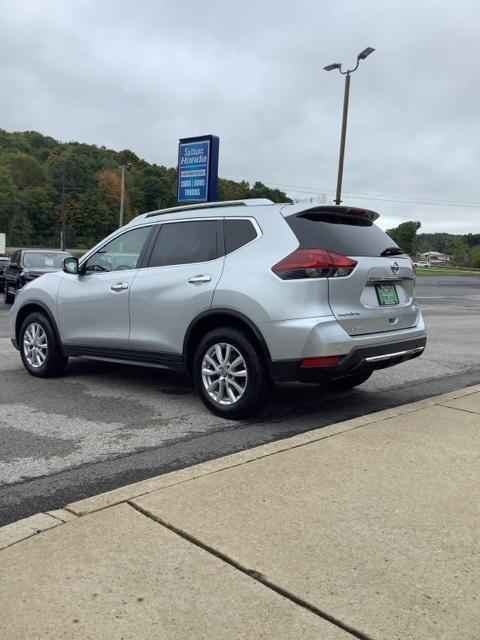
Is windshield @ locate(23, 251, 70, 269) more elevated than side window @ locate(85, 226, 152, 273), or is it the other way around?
side window @ locate(85, 226, 152, 273)

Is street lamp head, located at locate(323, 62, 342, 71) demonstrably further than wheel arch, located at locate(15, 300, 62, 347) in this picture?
Yes

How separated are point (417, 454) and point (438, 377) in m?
3.58

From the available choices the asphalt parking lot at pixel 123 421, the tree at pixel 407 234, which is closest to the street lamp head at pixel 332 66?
the asphalt parking lot at pixel 123 421

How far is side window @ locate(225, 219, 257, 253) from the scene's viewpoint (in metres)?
5.34

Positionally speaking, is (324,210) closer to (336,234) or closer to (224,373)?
(336,234)

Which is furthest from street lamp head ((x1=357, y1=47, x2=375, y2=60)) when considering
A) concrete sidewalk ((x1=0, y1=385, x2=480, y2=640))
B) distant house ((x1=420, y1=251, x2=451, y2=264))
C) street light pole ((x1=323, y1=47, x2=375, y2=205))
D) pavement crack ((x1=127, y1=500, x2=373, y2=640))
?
distant house ((x1=420, y1=251, x2=451, y2=264))

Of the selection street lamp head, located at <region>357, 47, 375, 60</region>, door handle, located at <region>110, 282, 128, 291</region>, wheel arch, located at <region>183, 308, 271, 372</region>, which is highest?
street lamp head, located at <region>357, 47, 375, 60</region>

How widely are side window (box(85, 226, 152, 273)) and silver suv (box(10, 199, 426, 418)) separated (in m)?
0.01

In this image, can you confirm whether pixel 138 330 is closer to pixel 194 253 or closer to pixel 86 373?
pixel 194 253

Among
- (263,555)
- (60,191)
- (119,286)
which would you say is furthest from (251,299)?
(60,191)

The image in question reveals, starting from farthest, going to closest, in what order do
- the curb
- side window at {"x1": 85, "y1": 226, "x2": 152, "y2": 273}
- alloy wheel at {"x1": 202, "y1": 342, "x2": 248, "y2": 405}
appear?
side window at {"x1": 85, "y1": 226, "x2": 152, "y2": 273}, alloy wheel at {"x1": 202, "y1": 342, "x2": 248, "y2": 405}, the curb

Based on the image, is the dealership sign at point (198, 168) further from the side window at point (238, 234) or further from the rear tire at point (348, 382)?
the side window at point (238, 234)

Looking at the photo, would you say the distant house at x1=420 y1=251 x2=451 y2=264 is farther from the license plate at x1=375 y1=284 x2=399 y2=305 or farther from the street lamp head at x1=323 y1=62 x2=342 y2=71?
the license plate at x1=375 y1=284 x2=399 y2=305

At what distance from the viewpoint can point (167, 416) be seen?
18.0 ft
